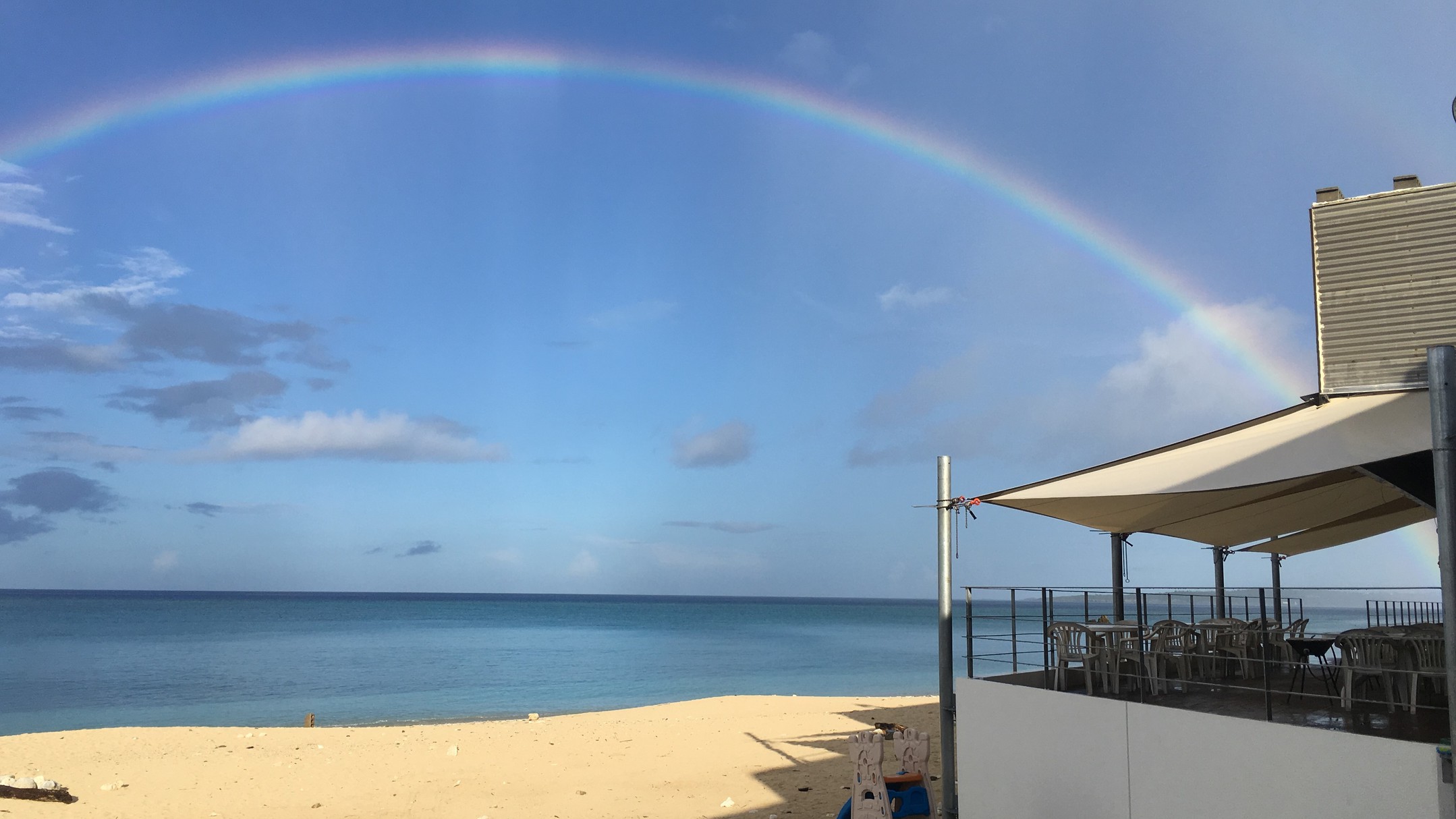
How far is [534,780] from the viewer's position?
1152 cm

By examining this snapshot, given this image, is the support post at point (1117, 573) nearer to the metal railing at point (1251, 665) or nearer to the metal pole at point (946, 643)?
the metal railing at point (1251, 665)

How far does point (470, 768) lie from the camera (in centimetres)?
1254

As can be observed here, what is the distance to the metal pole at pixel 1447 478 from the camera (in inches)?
175

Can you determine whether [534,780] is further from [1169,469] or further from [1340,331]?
[1340,331]

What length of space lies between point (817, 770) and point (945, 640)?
4.39m

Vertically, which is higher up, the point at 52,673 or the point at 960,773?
the point at 960,773

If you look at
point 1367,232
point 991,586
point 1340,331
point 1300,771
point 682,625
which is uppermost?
point 1367,232

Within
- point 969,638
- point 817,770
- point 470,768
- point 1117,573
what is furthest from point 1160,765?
point 470,768

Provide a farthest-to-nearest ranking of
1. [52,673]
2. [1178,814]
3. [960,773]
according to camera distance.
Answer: [52,673]
[960,773]
[1178,814]

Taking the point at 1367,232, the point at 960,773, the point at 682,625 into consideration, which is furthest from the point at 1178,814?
the point at 682,625

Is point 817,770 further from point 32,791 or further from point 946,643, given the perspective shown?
point 32,791

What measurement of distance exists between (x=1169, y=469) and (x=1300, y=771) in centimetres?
202

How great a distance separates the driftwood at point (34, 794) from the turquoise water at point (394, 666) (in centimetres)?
1334

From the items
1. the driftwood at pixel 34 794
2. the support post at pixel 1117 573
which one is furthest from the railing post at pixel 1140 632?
the driftwood at pixel 34 794
